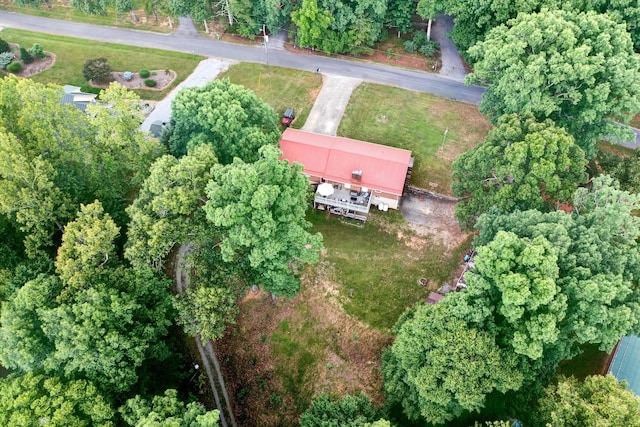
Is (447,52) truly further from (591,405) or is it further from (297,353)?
(591,405)

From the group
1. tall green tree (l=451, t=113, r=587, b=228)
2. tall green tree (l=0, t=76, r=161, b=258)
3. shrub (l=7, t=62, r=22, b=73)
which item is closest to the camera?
tall green tree (l=0, t=76, r=161, b=258)

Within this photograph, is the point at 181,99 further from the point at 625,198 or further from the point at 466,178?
the point at 625,198

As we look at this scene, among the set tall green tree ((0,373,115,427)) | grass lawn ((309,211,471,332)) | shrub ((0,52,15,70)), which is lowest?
tall green tree ((0,373,115,427))

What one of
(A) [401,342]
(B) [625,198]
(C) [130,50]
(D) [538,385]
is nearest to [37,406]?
(A) [401,342]

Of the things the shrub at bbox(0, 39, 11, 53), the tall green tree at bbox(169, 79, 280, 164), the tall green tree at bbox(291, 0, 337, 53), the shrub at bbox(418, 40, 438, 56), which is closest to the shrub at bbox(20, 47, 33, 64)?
the shrub at bbox(0, 39, 11, 53)

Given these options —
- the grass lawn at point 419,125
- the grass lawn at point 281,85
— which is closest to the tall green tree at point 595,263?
the grass lawn at point 419,125

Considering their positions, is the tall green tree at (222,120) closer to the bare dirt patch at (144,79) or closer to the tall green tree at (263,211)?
the tall green tree at (263,211)

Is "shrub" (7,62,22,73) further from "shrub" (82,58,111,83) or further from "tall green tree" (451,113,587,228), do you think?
"tall green tree" (451,113,587,228)
